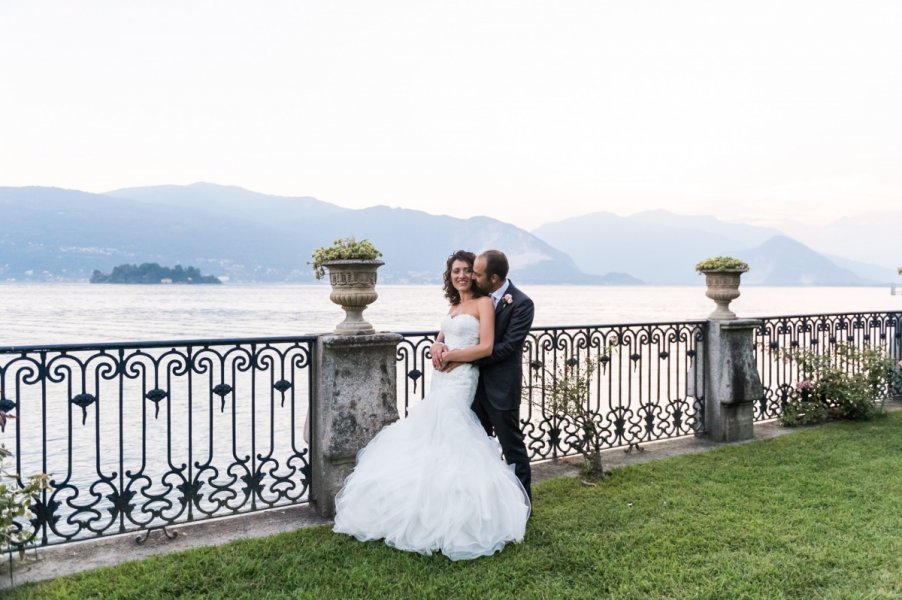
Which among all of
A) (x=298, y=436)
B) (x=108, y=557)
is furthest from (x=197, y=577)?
(x=298, y=436)

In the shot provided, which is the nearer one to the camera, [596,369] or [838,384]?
[596,369]

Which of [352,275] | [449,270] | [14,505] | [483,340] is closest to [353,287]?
[352,275]

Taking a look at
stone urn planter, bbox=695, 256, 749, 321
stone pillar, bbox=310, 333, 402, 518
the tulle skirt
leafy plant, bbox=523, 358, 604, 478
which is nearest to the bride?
the tulle skirt

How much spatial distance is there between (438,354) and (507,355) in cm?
52

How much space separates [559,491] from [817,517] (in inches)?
78.4

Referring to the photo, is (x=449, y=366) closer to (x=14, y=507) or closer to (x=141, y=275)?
(x=14, y=507)

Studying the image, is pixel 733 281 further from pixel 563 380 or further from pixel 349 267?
pixel 349 267

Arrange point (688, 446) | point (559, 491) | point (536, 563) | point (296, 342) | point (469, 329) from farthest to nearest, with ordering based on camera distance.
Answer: point (688, 446) → point (559, 491) → point (296, 342) → point (469, 329) → point (536, 563)

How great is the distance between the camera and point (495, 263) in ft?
14.8

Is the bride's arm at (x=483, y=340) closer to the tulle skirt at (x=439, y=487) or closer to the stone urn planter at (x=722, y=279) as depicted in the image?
the tulle skirt at (x=439, y=487)

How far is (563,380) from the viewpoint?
589 cm

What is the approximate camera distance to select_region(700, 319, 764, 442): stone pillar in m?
7.35

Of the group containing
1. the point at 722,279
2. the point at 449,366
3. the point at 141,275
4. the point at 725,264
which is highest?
the point at 141,275

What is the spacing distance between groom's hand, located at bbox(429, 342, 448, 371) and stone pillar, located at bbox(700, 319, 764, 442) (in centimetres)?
429
